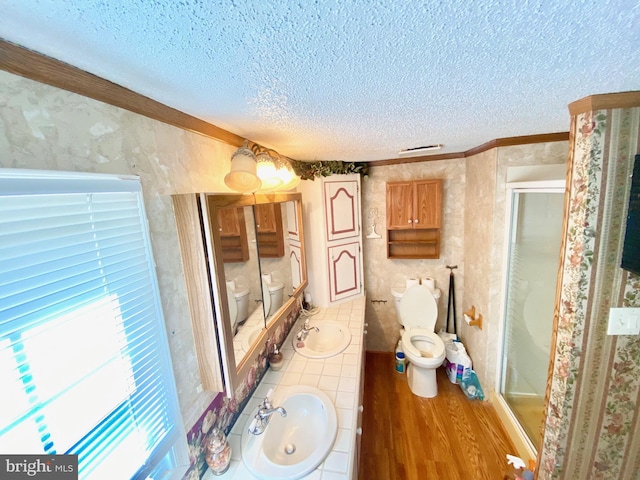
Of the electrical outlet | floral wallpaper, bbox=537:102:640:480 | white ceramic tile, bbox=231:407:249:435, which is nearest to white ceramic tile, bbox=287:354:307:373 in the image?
white ceramic tile, bbox=231:407:249:435

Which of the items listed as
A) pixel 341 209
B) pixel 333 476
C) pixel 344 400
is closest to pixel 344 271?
pixel 341 209

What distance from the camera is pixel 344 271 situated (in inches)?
93.0

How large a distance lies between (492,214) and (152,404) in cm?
217

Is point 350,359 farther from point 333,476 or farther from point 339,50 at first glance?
point 339,50

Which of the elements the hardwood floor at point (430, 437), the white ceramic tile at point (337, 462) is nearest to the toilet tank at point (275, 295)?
the white ceramic tile at point (337, 462)

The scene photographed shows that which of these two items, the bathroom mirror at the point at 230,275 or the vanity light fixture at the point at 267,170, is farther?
the vanity light fixture at the point at 267,170

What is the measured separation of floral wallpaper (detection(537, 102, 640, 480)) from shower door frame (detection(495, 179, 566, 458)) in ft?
1.75

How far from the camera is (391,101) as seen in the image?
2.74 feet

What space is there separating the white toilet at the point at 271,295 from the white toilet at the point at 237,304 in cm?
21

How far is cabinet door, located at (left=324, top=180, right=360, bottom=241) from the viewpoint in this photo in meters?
2.18

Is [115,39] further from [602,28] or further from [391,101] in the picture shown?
[602,28]

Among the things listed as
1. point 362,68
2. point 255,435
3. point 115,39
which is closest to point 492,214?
point 362,68

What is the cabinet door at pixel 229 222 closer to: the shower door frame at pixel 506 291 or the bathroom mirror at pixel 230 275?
the bathroom mirror at pixel 230 275

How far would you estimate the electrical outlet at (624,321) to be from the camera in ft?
3.04
